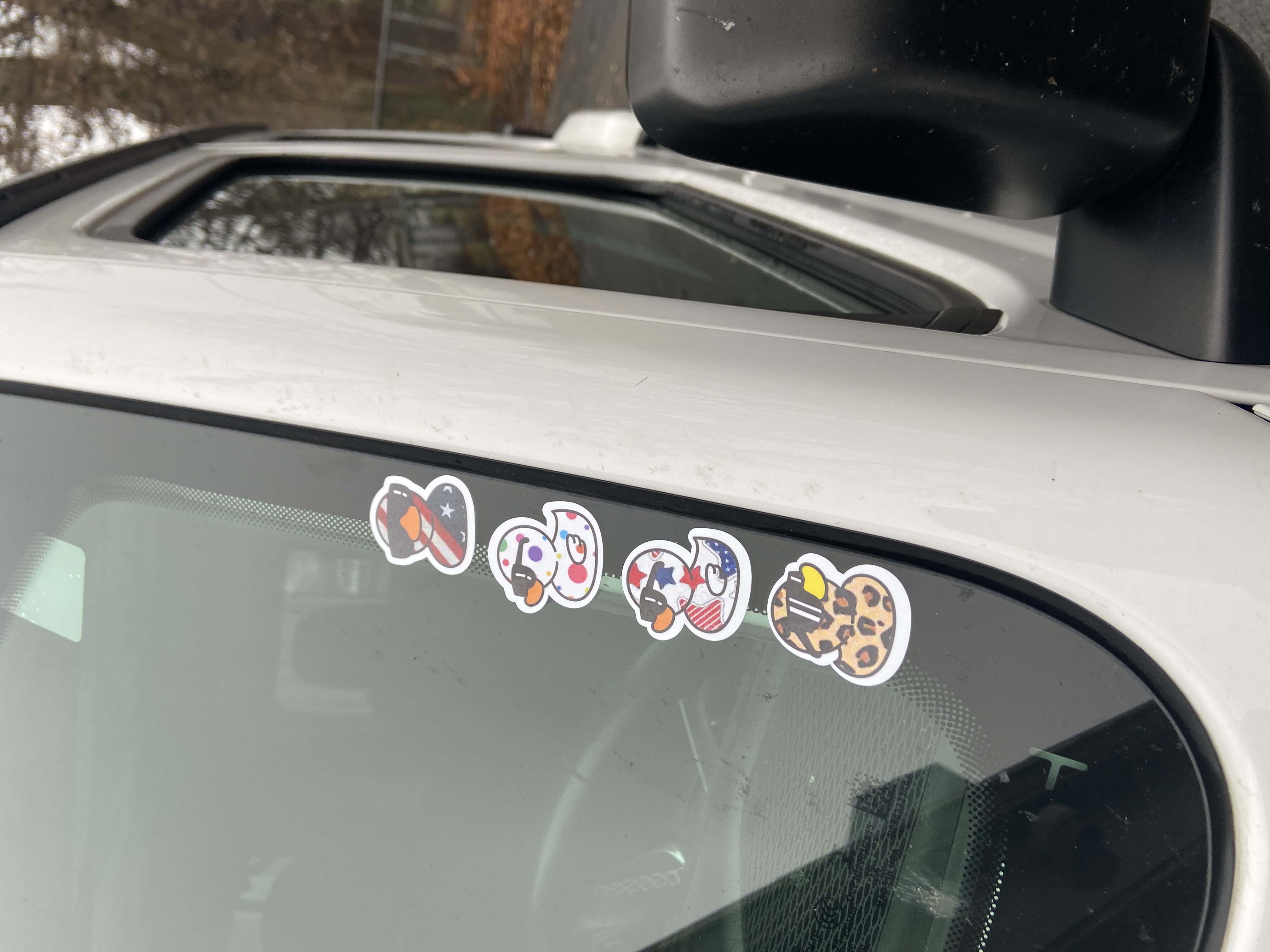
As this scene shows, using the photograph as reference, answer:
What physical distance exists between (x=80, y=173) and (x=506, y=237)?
0.68m

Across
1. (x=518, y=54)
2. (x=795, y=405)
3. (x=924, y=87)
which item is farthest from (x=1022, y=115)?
(x=518, y=54)

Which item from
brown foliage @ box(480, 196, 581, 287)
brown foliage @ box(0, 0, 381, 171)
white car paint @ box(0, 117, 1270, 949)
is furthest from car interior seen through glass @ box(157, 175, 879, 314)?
brown foliage @ box(0, 0, 381, 171)

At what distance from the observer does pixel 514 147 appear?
7.41 ft

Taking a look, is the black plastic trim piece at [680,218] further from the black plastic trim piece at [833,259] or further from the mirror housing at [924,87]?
the mirror housing at [924,87]

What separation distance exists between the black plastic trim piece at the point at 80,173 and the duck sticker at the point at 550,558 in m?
0.80

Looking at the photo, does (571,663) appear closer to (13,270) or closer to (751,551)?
(751,551)

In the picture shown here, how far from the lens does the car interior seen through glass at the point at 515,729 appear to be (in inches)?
26.2

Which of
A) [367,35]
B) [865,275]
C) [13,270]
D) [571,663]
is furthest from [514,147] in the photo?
[367,35]

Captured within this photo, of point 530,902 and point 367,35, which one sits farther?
point 367,35

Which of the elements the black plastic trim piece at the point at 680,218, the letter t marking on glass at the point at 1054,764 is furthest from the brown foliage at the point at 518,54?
the letter t marking on glass at the point at 1054,764

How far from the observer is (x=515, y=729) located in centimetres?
81

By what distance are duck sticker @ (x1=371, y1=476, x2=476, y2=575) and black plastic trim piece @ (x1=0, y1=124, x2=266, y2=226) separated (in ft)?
2.24

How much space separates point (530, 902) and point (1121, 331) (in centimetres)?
75

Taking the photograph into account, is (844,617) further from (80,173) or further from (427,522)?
(80,173)
